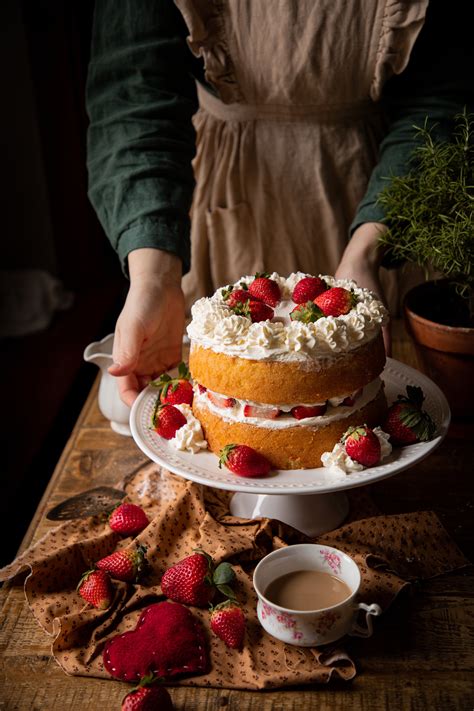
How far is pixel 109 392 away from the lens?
5.78ft

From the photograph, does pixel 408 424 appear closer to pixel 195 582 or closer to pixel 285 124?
pixel 195 582

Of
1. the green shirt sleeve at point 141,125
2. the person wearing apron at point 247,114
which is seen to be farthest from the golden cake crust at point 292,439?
the green shirt sleeve at point 141,125

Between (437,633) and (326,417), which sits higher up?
(326,417)

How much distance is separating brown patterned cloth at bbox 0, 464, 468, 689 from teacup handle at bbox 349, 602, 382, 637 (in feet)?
0.11

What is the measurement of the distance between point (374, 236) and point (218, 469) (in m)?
0.73

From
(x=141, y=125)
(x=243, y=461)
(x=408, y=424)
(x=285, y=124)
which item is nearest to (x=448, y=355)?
(x=408, y=424)

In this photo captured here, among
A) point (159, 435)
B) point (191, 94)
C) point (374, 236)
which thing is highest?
point (191, 94)

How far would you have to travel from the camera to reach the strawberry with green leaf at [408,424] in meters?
1.40

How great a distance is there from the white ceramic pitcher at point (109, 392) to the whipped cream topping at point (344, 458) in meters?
0.56

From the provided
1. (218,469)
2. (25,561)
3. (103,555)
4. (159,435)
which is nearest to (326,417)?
(218,469)

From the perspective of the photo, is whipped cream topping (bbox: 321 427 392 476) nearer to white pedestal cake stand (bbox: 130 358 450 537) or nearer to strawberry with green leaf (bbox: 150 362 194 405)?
white pedestal cake stand (bbox: 130 358 450 537)

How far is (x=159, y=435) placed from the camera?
4.87 ft

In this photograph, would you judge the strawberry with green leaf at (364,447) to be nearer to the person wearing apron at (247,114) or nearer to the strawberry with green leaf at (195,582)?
the strawberry with green leaf at (195,582)

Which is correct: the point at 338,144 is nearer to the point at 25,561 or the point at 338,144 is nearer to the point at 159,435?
the point at 159,435
